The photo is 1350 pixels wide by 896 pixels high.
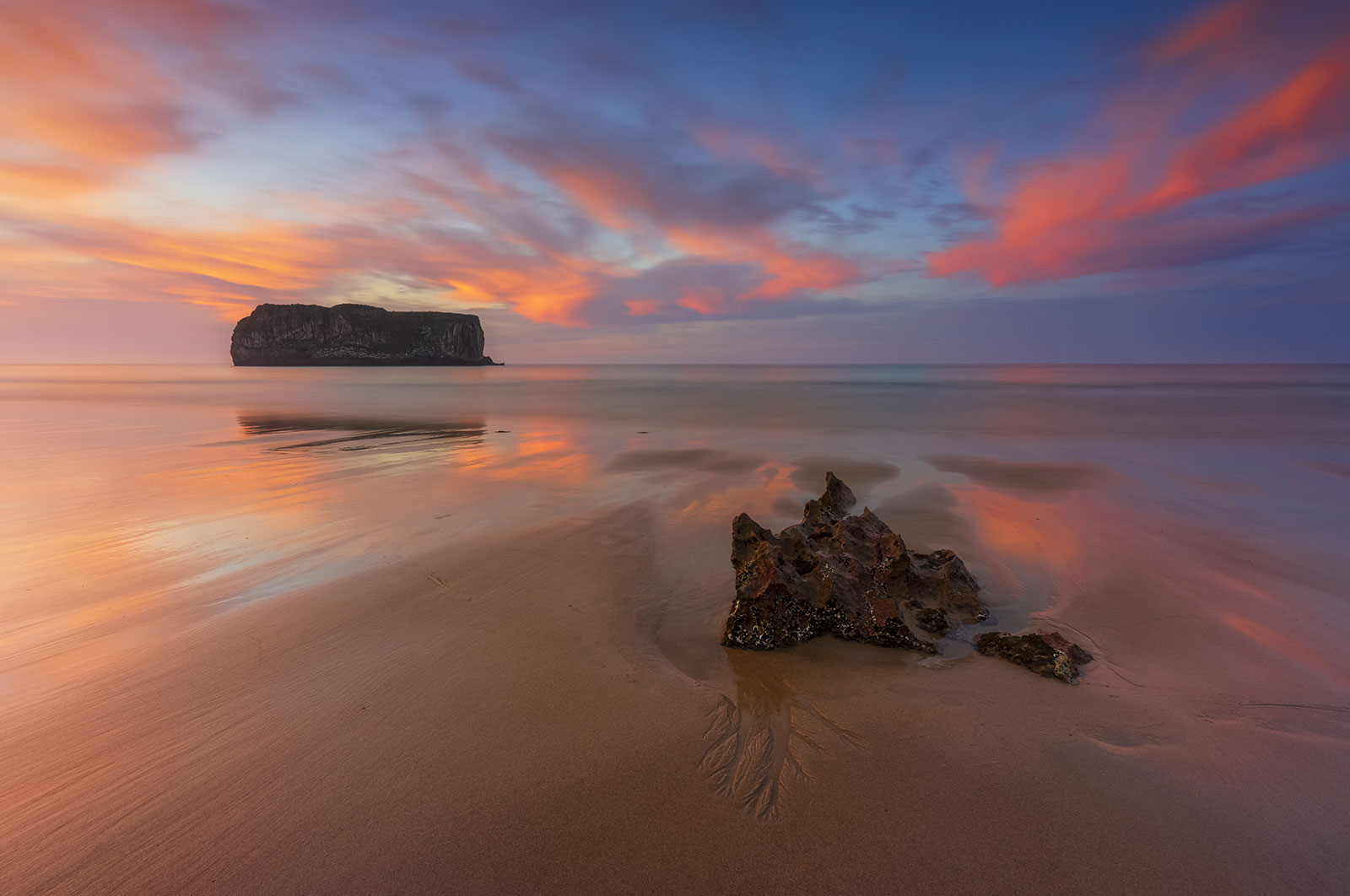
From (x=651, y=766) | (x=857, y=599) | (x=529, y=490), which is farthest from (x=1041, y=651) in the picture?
(x=529, y=490)

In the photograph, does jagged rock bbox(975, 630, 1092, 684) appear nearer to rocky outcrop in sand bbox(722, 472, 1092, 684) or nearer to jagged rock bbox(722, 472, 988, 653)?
rocky outcrop in sand bbox(722, 472, 1092, 684)

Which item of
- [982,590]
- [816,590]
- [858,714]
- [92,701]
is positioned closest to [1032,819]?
[858,714]

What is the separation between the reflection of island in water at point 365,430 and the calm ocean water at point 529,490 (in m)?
0.20

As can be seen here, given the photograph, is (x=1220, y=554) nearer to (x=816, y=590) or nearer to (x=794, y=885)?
(x=816, y=590)

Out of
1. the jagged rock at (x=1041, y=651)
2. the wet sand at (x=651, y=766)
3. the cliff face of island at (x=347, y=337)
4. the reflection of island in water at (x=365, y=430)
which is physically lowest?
the reflection of island in water at (x=365, y=430)

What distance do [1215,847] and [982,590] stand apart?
3.10m

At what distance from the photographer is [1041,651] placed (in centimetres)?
407

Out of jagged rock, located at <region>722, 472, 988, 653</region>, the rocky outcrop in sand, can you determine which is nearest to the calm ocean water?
jagged rock, located at <region>722, 472, 988, 653</region>

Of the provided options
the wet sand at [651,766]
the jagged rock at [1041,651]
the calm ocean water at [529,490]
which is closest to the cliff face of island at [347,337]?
the calm ocean water at [529,490]

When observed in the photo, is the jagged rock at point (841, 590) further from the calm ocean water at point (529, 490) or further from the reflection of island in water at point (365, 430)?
the reflection of island in water at point (365, 430)

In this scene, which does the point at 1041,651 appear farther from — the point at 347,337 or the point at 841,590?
the point at 347,337

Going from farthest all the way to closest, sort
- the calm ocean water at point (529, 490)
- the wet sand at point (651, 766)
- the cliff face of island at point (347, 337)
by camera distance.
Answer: the cliff face of island at point (347, 337) → the calm ocean water at point (529, 490) → the wet sand at point (651, 766)

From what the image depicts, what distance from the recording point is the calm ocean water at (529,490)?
567 centimetres

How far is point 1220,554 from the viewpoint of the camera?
670 cm
